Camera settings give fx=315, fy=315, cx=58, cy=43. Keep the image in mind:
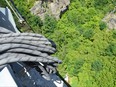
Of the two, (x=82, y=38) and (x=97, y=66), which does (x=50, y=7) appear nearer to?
(x=82, y=38)

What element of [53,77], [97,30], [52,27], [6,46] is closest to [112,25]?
[97,30]

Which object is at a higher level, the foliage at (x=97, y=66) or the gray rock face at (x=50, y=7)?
the gray rock face at (x=50, y=7)

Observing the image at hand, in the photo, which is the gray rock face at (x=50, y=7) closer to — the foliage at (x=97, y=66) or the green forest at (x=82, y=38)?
the green forest at (x=82, y=38)

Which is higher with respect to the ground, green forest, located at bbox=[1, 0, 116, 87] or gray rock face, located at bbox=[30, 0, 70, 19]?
gray rock face, located at bbox=[30, 0, 70, 19]

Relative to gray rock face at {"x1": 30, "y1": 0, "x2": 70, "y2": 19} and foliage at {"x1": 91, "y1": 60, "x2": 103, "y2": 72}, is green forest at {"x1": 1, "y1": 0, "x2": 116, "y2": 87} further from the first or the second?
gray rock face at {"x1": 30, "y1": 0, "x2": 70, "y2": 19}

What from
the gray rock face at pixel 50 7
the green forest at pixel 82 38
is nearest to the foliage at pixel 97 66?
the green forest at pixel 82 38

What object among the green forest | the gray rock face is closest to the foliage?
the green forest

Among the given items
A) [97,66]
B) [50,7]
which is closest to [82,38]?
[97,66]
